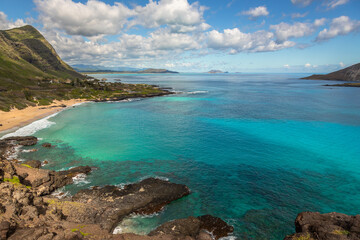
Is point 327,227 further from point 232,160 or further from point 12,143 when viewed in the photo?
point 12,143

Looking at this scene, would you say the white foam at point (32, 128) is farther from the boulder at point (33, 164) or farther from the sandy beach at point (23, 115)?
the boulder at point (33, 164)

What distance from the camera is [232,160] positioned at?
42.5 metres

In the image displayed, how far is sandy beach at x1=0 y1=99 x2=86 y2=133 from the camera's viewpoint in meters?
66.8

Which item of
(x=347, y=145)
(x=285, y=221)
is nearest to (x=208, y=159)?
(x=285, y=221)

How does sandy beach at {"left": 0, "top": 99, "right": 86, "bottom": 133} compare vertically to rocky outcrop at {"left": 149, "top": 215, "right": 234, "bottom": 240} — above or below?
above

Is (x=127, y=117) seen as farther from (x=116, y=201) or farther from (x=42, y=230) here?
(x=42, y=230)

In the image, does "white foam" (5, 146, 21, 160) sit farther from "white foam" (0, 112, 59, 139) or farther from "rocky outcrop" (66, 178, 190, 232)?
"rocky outcrop" (66, 178, 190, 232)

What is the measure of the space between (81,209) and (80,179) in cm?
1099

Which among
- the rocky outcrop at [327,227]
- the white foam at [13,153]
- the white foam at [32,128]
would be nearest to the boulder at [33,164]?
the white foam at [13,153]

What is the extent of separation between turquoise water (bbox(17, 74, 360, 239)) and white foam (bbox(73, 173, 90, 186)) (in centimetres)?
35

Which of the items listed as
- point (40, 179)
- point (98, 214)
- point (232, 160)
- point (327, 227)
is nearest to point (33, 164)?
point (40, 179)

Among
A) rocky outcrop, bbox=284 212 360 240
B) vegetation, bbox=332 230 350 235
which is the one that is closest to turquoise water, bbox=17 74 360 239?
rocky outcrop, bbox=284 212 360 240

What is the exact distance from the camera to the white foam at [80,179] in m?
32.9

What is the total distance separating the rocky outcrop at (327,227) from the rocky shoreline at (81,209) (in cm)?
752
